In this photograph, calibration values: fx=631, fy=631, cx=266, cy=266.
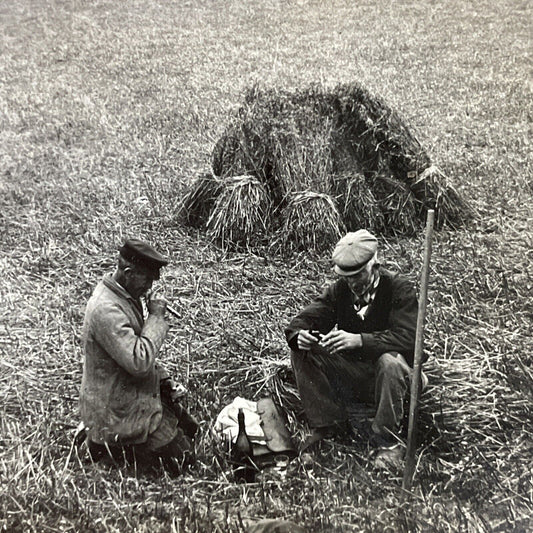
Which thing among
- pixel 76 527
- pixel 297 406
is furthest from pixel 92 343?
pixel 297 406

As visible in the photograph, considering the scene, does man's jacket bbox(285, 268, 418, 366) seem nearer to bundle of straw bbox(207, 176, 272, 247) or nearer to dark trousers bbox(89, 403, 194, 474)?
dark trousers bbox(89, 403, 194, 474)

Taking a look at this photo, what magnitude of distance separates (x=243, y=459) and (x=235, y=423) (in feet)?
0.97

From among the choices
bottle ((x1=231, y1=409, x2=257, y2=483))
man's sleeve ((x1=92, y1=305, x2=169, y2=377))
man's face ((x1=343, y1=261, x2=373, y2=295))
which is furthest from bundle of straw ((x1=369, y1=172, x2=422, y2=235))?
man's sleeve ((x1=92, y1=305, x2=169, y2=377))

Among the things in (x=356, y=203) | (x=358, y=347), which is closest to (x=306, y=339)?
(x=358, y=347)

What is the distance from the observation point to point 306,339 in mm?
3572

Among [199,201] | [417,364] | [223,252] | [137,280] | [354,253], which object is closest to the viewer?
[417,364]

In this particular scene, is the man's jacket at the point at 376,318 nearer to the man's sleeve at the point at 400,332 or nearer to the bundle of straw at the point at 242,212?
the man's sleeve at the point at 400,332

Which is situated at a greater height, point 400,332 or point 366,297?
point 366,297

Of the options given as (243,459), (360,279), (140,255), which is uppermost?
(140,255)

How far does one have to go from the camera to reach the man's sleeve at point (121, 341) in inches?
125

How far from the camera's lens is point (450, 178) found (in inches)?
268

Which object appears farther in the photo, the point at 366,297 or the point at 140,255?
the point at 366,297

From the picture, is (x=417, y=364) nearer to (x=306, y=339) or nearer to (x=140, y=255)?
(x=306, y=339)

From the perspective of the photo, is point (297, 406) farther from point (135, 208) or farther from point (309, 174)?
point (135, 208)
